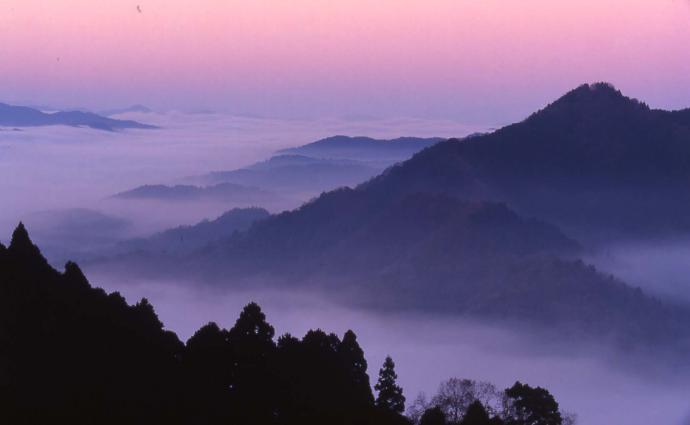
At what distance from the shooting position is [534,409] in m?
46.6

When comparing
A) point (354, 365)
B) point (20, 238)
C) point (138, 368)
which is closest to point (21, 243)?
point (20, 238)

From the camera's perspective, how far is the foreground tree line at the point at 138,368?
28.0 m

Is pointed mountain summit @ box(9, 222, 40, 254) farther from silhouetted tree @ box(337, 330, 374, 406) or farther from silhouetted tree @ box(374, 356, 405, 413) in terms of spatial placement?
silhouetted tree @ box(374, 356, 405, 413)

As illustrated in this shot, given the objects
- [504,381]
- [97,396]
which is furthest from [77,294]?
[504,381]

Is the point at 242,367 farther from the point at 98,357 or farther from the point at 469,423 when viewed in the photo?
the point at 469,423

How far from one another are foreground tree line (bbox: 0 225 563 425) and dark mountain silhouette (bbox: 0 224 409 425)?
38 mm

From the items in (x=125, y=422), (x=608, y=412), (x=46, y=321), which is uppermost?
(x=46, y=321)

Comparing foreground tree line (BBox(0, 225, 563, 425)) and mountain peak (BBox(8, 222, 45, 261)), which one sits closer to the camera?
foreground tree line (BBox(0, 225, 563, 425))

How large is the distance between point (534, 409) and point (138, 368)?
79.6 feet

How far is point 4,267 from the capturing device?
3250 centimetres

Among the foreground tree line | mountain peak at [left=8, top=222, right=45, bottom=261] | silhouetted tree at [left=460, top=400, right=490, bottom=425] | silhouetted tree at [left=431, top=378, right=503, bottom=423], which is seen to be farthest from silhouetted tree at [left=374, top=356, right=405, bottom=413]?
mountain peak at [left=8, top=222, right=45, bottom=261]

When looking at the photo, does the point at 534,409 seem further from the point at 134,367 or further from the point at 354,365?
the point at 134,367

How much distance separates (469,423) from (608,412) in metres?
135

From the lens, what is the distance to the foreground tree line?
2802cm
